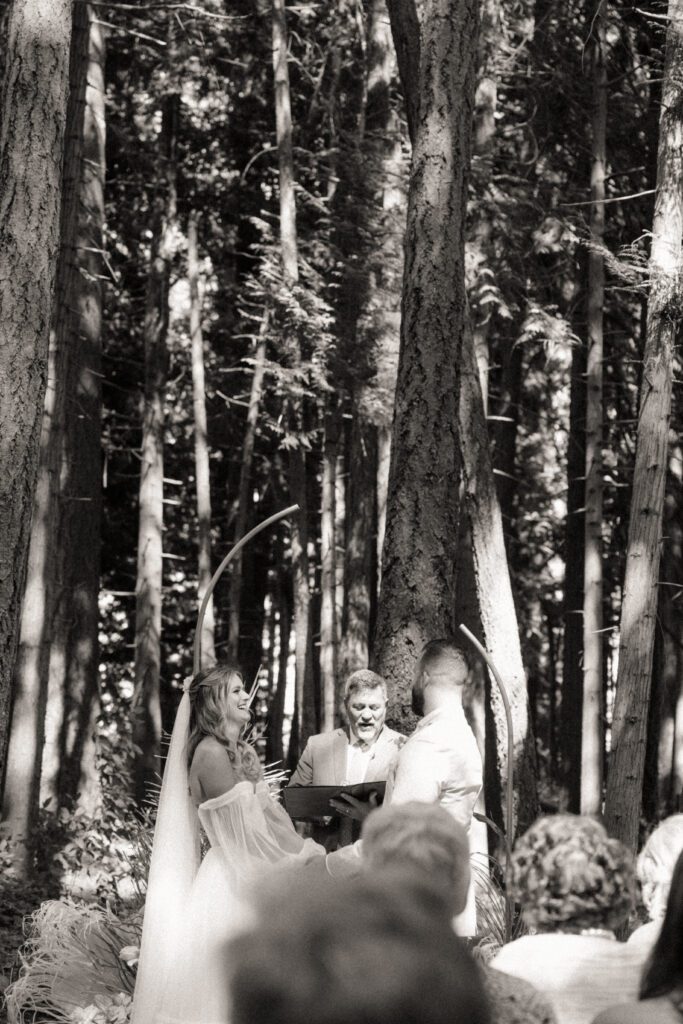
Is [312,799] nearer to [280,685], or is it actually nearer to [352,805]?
[352,805]

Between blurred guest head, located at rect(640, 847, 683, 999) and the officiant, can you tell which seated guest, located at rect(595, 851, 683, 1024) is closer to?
blurred guest head, located at rect(640, 847, 683, 999)

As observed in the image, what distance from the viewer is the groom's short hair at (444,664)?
5414mm

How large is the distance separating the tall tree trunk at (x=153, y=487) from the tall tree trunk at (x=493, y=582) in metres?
7.78

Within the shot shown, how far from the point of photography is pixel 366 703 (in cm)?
692

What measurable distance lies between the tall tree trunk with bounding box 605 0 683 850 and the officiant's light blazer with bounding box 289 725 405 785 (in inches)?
123

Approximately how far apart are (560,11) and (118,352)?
10871 millimetres

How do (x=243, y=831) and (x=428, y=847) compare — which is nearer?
(x=428, y=847)

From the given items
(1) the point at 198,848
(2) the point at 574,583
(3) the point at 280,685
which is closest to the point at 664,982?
(1) the point at 198,848

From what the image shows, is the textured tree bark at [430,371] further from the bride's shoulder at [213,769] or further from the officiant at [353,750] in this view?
the bride's shoulder at [213,769]

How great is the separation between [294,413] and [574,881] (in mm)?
17081

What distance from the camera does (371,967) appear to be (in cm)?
163

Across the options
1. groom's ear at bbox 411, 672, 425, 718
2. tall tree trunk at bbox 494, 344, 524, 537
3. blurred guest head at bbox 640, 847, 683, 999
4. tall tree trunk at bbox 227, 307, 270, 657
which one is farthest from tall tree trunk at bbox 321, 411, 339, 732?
blurred guest head at bbox 640, 847, 683, 999

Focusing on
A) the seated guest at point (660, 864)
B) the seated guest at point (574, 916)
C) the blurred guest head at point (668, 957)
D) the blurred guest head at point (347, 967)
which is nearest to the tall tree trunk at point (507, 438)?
the seated guest at point (660, 864)

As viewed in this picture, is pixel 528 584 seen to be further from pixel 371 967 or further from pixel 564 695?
pixel 371 967
